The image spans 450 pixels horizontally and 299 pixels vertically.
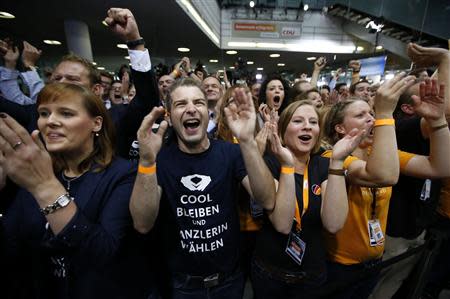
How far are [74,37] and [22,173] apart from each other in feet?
23.0

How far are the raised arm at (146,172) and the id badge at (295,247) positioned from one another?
2.67 feet

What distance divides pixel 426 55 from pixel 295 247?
1727 millimetres

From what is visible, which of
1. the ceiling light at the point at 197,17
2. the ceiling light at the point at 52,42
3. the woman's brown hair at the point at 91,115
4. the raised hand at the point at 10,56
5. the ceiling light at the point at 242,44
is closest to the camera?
the woman's brown hair at the point at 91,115

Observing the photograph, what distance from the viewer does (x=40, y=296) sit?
111cm

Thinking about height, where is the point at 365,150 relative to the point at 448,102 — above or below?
below

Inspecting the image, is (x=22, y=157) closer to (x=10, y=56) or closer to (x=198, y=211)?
(x=198, y=211)

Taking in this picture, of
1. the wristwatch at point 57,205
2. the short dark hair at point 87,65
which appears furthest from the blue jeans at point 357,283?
the short dark hair at point 87,65

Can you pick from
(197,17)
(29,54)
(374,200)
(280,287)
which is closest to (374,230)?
(374,200)

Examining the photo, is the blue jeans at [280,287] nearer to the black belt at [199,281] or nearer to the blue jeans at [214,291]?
the blue jeans at [214,291]

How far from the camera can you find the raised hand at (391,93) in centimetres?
133

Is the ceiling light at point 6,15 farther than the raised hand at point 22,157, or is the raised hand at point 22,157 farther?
the ceiling light at point 6,15

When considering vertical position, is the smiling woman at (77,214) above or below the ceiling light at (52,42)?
below

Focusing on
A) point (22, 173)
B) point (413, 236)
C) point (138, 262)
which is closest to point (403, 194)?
point (413, 236)

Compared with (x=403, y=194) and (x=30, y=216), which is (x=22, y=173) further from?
(x=403, y=194)
